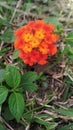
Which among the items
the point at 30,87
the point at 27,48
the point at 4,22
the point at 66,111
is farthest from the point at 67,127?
the point at 4,22

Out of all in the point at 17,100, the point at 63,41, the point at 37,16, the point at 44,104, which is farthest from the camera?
the point at 37,16

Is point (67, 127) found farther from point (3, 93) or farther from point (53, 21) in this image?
point (53, 21)

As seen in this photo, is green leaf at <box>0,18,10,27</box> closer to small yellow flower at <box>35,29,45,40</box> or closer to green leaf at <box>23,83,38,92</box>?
small yellow flower at <box>35,29,45,40</box>

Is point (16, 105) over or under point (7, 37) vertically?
under

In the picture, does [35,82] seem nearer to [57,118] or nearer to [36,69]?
[36,69]

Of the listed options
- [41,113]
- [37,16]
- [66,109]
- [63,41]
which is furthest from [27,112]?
[37,16]
